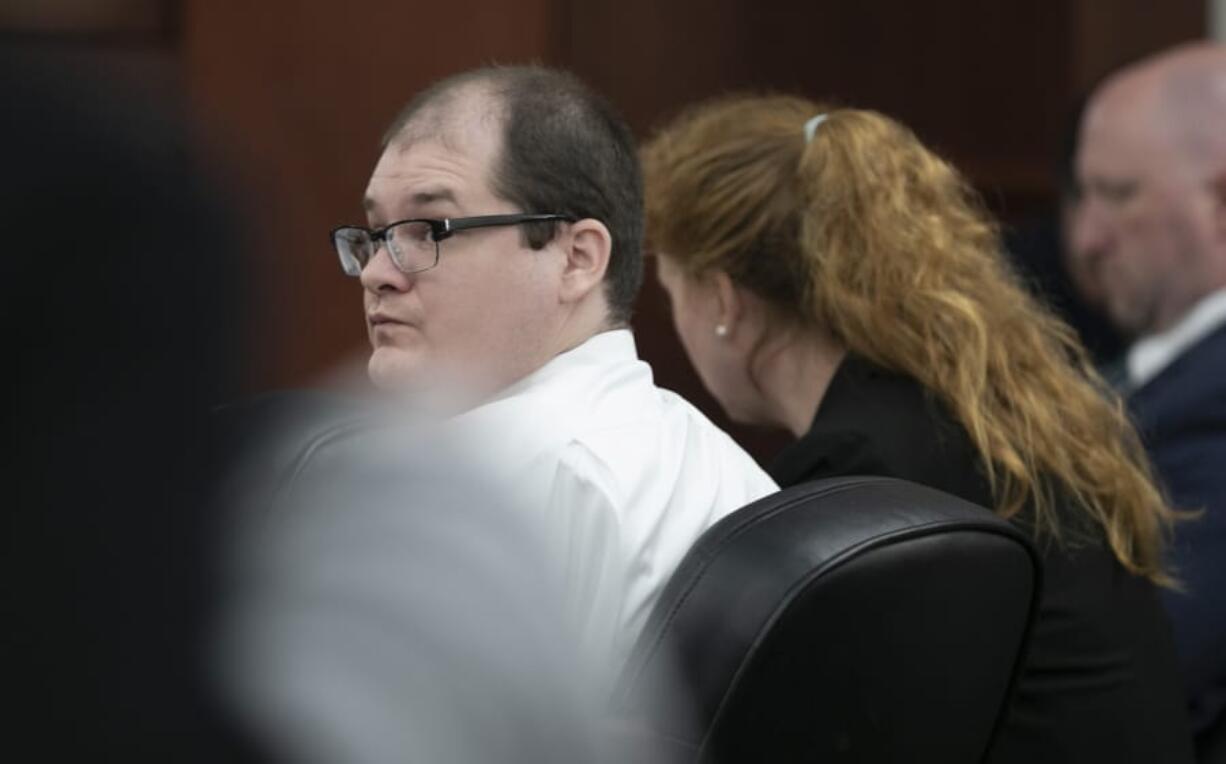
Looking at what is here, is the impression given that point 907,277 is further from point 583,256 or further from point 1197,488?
point 1197,488

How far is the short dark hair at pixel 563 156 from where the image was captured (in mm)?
1720

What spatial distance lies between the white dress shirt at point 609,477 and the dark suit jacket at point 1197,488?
101 cm

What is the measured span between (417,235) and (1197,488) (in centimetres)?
138

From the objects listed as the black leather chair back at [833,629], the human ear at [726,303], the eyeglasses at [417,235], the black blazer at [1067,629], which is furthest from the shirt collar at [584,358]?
the human ear at [726,303]

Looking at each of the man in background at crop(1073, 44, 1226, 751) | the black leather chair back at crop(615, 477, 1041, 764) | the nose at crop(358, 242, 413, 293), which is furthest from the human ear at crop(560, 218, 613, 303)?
the man in background at crop(1073, 44, 1226, 751)

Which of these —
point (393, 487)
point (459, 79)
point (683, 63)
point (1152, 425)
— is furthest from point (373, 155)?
point (393, 487)

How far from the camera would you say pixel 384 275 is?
1.76m

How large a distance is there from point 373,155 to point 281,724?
2702mm

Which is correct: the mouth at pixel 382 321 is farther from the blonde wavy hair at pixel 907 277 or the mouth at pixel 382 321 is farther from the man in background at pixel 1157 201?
the man in background at pixel 1157 201

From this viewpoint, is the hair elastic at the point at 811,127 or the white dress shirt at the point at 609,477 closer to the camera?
the white dress shirt at the point at 609,477

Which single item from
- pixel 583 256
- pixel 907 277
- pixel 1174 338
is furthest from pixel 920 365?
pixel 1174 338

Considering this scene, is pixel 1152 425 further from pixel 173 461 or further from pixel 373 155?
pixel 173 461

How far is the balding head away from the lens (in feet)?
11.4

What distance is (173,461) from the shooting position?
2.40 feet
